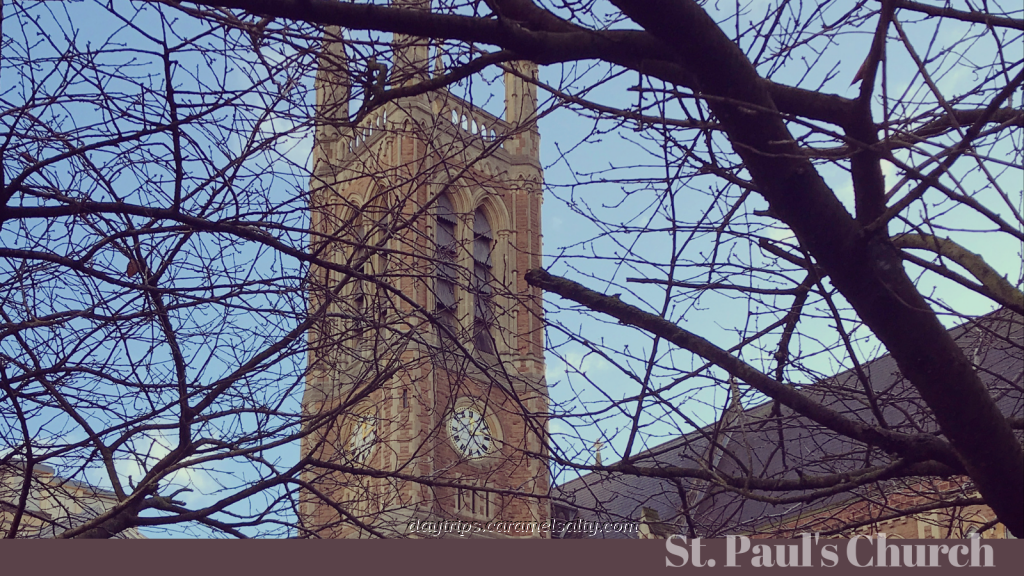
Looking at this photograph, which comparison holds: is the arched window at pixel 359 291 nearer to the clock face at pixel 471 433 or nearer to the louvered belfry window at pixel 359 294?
the louvered belfry window at pixel 359 294

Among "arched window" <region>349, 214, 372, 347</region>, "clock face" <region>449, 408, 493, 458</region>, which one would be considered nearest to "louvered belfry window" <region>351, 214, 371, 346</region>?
"arched window" <region>349, 214, 372, 347</region>

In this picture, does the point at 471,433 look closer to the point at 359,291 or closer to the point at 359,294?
the point at 359,294

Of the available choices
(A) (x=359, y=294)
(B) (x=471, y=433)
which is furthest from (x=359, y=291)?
(B) (x=471, y=433)

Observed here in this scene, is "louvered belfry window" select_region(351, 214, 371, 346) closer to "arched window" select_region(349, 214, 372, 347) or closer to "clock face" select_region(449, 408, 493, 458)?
"arched window" select_region(349, 214, 372, 347)

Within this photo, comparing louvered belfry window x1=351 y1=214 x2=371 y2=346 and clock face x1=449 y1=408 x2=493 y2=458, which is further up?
louvered belfry window x1=351 y1=214 x2=371 y2=346

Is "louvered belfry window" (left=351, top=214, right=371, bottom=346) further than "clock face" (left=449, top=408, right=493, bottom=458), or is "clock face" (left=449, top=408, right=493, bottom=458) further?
"clock face" (left=449, top=408, right=493, bottom=458)

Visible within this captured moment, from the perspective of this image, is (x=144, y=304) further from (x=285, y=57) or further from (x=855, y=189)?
(x=855, y=189)

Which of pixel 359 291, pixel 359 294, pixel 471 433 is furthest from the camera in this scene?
pixel 359 291

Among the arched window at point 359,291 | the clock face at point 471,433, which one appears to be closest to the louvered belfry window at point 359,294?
the arched window at point 359,291

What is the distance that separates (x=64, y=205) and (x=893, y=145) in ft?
11.3

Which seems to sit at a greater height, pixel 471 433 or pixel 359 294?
pixel 359 294

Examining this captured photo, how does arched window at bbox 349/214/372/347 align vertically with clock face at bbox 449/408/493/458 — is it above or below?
above

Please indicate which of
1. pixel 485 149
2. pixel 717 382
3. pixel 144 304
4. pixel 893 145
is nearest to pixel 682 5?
pixel 893 145

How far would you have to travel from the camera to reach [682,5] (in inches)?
134
